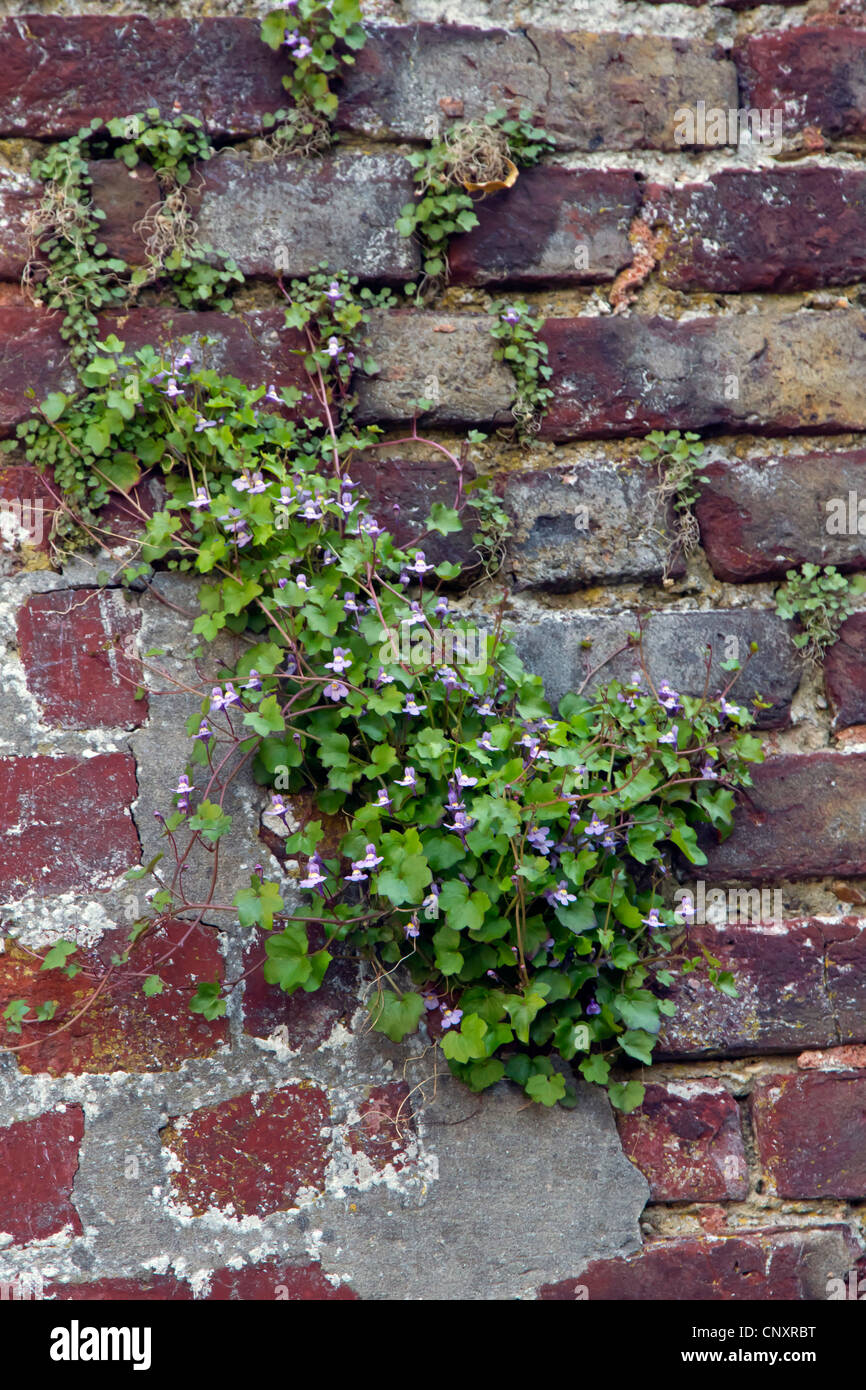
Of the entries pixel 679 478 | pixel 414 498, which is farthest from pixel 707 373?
pixel 414 498

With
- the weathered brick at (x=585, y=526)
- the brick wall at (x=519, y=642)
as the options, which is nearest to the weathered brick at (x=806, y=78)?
the brick wall at (x=519, y=642)

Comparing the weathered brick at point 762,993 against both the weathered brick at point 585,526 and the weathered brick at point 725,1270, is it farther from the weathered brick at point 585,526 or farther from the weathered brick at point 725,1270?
the weathered brick at point 585,526

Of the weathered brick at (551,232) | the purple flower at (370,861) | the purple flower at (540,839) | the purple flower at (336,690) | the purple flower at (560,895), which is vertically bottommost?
the purple flower at (560,895)

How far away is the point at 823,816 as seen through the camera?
1.58 metres

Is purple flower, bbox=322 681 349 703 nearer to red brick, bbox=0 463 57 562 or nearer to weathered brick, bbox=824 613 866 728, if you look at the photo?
red brick, bbox=0 463 57 562

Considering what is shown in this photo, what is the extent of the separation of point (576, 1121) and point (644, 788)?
1.61 ft

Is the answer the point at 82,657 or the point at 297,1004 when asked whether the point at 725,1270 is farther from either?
the point at 82,657

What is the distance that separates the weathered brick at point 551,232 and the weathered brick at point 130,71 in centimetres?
38

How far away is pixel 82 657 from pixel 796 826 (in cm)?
111

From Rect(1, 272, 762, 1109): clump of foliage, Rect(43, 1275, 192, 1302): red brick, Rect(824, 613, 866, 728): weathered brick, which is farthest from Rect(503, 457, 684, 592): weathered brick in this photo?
Rect(43, 1275, 192, 1302): red brick

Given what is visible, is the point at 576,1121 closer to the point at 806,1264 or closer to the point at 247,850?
the point at 806,1264

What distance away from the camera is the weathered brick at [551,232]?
1.62 meters
